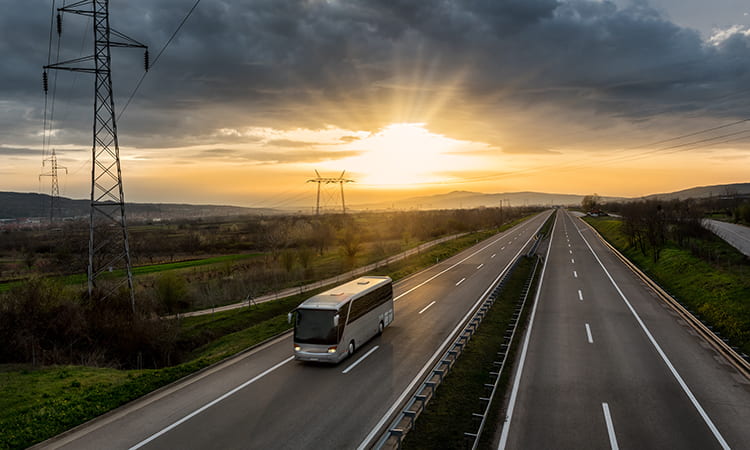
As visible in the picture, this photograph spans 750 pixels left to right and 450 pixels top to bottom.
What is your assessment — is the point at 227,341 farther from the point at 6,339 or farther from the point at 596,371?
the point at 596,371

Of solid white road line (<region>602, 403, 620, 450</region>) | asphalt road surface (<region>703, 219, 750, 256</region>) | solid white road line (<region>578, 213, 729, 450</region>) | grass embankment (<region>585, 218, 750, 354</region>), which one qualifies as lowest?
solid white road line (<region>602, 403, 620, 450</region>)

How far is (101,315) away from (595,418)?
28.3m

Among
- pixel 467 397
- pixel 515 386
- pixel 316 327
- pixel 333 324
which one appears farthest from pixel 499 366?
pixel 316 327

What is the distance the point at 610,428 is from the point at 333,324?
11.1 m

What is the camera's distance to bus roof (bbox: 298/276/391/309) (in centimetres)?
1900

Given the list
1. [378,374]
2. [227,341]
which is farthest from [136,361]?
[378,374]

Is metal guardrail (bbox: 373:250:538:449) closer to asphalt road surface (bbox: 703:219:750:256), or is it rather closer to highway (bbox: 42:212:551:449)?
highway (bbox: 42:212:551:449)

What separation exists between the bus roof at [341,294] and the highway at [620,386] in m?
8.31

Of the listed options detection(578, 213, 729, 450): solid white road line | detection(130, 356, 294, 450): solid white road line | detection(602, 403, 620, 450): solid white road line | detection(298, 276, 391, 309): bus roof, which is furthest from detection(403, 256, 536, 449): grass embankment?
detection(130, 356, 294, 450): solid white road line

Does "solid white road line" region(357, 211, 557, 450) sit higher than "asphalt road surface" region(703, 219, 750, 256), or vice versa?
"asphalt road surface" region(703, 219, 750, 256)

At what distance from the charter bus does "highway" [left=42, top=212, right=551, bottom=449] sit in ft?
2.39

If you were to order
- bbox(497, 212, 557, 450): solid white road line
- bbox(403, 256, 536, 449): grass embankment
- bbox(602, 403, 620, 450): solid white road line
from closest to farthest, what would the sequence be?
bbox(602, 403, 620, 450): solid white road line, bbox(403, 256, 536, 449): grass embankment, bbox(497, 212, 557, 450): solid white road line

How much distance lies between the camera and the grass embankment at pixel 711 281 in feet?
75.4

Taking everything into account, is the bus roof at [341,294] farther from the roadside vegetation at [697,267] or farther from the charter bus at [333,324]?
the roadside vegetation at [697,267]
